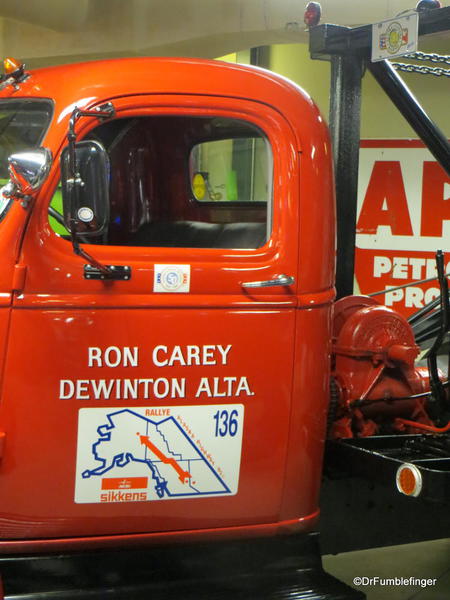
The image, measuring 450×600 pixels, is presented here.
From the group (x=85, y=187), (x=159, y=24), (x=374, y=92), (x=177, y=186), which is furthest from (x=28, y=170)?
(x=374, y=92)

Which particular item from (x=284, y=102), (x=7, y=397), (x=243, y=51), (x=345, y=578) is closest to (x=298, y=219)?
(x=284, y=102)

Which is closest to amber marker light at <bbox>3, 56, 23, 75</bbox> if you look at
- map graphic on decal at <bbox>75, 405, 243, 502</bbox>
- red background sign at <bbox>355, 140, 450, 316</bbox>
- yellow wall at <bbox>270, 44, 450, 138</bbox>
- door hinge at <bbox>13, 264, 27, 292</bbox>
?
door hinge at <bbox>13, 264, 27, 292</bbox>

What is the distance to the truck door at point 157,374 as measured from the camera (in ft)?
8.52

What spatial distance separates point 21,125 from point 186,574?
1568 mm

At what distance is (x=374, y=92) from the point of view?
33.3 feet

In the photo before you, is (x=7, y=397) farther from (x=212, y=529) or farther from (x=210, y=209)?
(x=210, y=209)

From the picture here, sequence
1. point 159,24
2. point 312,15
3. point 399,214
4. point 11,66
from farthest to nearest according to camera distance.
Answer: point 399,214, point 159,24, point 312,15, point 11,66

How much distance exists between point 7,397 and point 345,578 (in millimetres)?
2218

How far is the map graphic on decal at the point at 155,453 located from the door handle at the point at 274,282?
39cm

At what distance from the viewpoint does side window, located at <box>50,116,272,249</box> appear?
3.03 m

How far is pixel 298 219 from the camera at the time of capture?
287 cm

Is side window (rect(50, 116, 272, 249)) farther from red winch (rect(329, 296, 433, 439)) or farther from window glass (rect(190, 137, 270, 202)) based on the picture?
red winch (rect(329, 296, 433, 439))

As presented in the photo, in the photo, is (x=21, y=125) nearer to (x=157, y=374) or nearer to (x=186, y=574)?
(x=157, y=374)

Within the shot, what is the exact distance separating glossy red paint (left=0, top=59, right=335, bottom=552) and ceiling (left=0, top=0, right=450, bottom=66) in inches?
241
